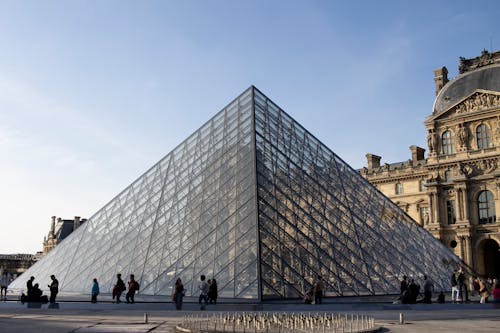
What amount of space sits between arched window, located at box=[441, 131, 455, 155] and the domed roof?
2123 mm

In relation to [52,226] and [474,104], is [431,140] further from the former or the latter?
[52,226]

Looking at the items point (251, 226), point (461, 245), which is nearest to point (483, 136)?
point (461, 245)

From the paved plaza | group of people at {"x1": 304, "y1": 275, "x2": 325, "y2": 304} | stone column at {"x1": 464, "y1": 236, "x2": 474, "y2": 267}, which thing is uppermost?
stone column at {"x1": 464, "y1": 236, "x2": 474, "y2": 267}

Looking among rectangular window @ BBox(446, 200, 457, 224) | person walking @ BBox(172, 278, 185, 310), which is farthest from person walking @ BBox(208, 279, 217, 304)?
rectangular window @ BBox(446, 200, 457, 224)

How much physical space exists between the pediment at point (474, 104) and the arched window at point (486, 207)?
6.85m

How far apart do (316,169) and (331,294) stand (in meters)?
7.03

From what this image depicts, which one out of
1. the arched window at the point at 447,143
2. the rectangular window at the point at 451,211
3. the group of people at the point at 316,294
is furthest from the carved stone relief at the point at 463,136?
the group of people at the point at 316,294

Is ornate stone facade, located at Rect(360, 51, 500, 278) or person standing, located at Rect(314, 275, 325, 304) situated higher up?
ornate stone facade, located at Rect(360, 51, 500, 278)

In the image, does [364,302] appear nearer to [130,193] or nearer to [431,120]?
[130,193]

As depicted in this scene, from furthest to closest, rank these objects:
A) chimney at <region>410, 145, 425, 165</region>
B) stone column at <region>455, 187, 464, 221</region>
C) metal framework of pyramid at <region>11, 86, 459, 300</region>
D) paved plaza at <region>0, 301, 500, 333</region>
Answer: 1. chimney at <region>410, 145, 425, 165</region>
2. stone column at <region>455, 187, 464, 221</region>
3. metal framework of pyramid at <region>11, 86, 459, 300</region>
4. paved plaza at <region>0, 301, 500, 333</region>

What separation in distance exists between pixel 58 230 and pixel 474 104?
66165 mm

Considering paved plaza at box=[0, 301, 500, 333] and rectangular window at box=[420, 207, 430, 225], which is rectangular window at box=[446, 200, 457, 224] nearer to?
rectangular window at box=[420, 207, 430, 225]

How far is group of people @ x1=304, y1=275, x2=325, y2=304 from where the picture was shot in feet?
45.3

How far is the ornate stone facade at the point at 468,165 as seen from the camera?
4216cm
